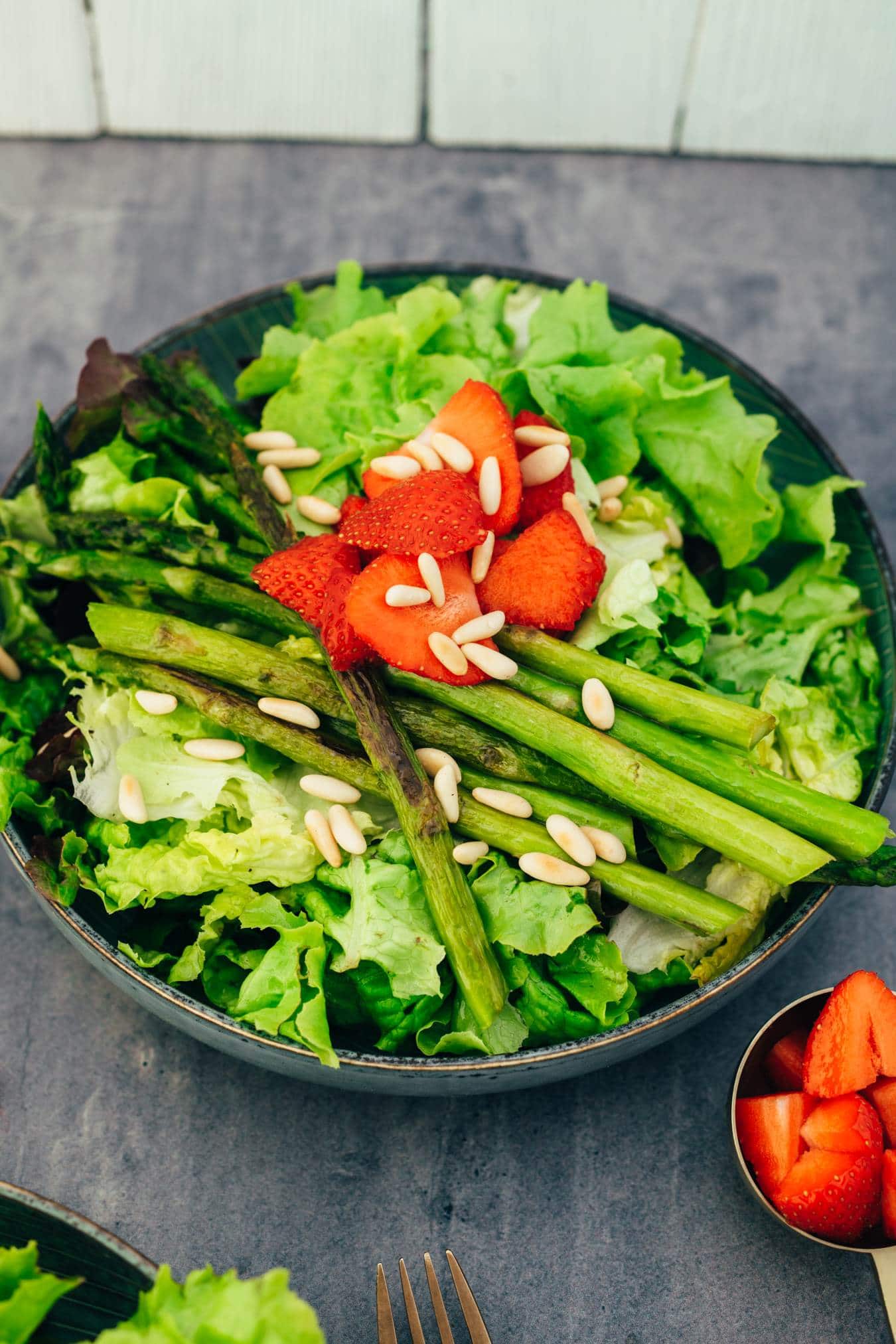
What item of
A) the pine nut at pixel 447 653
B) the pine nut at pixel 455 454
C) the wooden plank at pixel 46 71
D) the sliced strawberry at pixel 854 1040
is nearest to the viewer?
the sliced strawberry at pixel 854 1040

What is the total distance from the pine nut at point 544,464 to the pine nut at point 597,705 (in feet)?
1.94

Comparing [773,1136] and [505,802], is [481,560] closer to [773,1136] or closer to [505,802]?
[505,802]

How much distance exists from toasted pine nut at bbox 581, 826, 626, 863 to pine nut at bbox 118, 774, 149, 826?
986mm

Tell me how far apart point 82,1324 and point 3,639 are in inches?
62.7

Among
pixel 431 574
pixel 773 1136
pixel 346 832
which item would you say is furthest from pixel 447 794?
pixel 773 1136

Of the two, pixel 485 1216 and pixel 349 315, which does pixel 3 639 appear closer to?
pixel 349 315

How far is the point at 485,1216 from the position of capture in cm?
269

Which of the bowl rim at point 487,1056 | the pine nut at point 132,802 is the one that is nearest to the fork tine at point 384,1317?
the bowl rim at point 487,1056

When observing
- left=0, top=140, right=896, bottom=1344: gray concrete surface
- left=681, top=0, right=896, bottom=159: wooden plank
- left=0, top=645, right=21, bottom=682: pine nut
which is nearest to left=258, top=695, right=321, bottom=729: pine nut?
left=0, top=645, right=21, bottom=682: pine nut

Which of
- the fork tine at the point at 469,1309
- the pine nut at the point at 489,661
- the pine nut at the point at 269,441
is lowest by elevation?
the fork tine at the point at 469,1309

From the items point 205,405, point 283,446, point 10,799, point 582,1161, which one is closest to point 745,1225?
point 582,1161

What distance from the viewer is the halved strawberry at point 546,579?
2.68m

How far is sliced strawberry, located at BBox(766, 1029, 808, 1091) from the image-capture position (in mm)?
2629

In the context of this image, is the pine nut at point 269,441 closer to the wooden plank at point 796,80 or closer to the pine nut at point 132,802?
the pine nut at point 132,802
